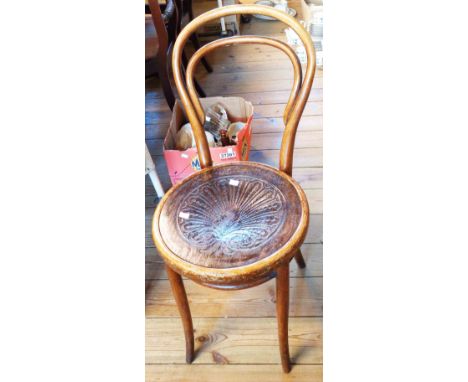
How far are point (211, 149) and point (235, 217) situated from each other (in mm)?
570

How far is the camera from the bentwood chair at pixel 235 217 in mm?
915

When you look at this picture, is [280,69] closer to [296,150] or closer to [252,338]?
[296,150]

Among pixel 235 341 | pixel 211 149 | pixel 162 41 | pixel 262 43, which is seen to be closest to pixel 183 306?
pixel 235 341

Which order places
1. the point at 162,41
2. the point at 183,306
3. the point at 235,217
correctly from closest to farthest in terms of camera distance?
the point at 235,217 → the point at 183,306 → the point at 162,41

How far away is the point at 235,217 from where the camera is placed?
1.00m

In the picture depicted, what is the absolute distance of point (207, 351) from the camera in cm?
125

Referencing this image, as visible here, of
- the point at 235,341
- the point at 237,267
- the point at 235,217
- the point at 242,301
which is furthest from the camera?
the point at 242,301

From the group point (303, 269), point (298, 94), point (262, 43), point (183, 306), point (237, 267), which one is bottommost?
point (303, 269)

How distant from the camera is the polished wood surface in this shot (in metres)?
0.93

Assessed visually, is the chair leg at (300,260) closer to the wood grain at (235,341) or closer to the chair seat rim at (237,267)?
the wood grain at (235,341)

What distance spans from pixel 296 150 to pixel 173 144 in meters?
0.59

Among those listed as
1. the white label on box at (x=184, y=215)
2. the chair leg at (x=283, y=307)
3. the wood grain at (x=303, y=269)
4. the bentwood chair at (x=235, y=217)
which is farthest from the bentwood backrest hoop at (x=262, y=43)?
the wood grain at (x=303, y=269)

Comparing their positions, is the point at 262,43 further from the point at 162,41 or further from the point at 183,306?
the point at 162,41

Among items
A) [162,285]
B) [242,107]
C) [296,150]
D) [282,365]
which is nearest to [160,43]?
[242,107]
